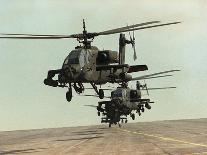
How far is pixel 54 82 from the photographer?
1166 inches

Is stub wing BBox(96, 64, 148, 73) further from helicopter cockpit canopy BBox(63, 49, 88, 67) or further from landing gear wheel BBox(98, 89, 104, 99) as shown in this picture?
helicopter cockpit canopy BBox(63, 49, 88, 67)

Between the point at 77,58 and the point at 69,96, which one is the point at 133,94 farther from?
the point at 69,96

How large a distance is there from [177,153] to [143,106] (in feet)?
144

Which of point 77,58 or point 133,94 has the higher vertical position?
point 77,58

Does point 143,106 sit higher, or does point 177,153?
point 143,106

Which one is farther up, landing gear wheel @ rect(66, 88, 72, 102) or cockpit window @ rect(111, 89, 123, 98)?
cockpit window @ rect(111, 89, 123, 98)

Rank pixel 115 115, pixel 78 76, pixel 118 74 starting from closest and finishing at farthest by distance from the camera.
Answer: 1. pixel 78 76
2. pixel 118 74
3. pixel 115 115

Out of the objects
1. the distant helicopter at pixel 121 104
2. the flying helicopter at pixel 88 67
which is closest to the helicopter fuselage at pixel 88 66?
the flying helicopter at pixel 88 67

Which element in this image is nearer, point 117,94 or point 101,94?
point 101,94

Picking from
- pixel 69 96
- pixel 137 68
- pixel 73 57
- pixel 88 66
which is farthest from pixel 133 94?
pixel 69 96

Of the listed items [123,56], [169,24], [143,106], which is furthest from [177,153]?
[143,106]

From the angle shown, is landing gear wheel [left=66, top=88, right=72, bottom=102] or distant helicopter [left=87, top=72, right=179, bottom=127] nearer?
landing gear wheel [left=66, top=88, right=72, bottom=102]

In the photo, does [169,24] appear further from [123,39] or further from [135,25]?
[123,39]

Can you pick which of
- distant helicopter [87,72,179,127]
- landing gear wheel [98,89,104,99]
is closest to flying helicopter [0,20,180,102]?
landing gear wheel [98,89,104,99]
